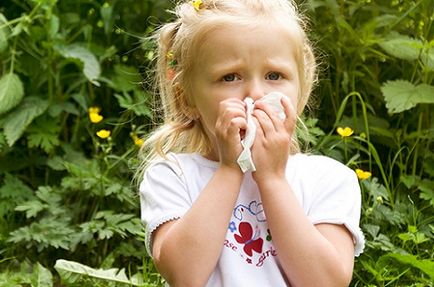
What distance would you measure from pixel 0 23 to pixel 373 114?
1.54 m

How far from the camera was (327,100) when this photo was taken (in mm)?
4027

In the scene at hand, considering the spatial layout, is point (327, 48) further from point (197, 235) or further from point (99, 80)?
point (197, 235)

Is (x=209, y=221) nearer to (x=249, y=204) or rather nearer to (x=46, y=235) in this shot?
(x=249, y=204)

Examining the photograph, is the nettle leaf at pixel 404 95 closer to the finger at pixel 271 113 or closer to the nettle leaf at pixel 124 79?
the nettle leaf at pixel 124 79

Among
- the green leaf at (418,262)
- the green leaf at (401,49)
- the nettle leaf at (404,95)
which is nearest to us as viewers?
the green leaf at (418,262)

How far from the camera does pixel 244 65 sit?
7.68 feet

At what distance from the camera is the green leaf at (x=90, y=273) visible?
3.29 m

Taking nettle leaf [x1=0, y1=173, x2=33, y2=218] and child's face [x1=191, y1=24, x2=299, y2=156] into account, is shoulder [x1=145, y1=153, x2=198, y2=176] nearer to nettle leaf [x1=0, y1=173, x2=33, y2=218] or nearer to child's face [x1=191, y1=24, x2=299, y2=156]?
child's face [x1=191, y1=24, x2=299, y2=156]

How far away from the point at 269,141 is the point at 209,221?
8.9 inches

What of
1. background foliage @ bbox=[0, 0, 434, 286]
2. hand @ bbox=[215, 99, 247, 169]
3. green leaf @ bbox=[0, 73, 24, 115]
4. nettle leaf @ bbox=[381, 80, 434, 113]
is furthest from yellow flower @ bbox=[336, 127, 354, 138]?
green leaf @ bbox=[0, 73, 24, 115]

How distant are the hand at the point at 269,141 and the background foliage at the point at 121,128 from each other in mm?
930

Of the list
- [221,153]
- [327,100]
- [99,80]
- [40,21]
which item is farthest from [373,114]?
[221,153]

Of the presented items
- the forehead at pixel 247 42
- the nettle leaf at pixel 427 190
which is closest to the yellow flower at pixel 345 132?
the nettle leaf at pixel 427 190

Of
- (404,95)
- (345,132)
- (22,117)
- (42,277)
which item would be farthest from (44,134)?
(404,95)
